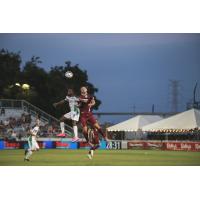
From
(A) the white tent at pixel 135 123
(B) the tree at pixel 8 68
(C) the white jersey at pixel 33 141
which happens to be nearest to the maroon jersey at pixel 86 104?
(A) the white tent at pixel 135 123

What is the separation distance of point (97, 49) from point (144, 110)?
1.71 metres

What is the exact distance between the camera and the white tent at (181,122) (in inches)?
602

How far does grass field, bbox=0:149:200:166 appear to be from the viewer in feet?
46.6

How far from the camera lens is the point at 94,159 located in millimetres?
14609

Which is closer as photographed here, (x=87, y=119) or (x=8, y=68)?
(x=87, y=119)

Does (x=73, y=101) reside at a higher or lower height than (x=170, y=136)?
higher

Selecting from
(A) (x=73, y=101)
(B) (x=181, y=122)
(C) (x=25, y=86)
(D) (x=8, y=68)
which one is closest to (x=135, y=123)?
(B) (x=181, y=122)

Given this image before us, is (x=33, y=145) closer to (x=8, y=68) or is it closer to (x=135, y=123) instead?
(x=8, y=68)

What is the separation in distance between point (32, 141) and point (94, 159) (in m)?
1.33

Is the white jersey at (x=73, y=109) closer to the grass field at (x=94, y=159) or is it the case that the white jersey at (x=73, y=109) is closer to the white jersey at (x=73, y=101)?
the white jersey at (x=73, y=101)

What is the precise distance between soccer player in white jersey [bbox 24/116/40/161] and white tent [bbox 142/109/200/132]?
277 centimetres

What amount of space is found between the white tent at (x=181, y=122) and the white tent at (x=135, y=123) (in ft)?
0.94
